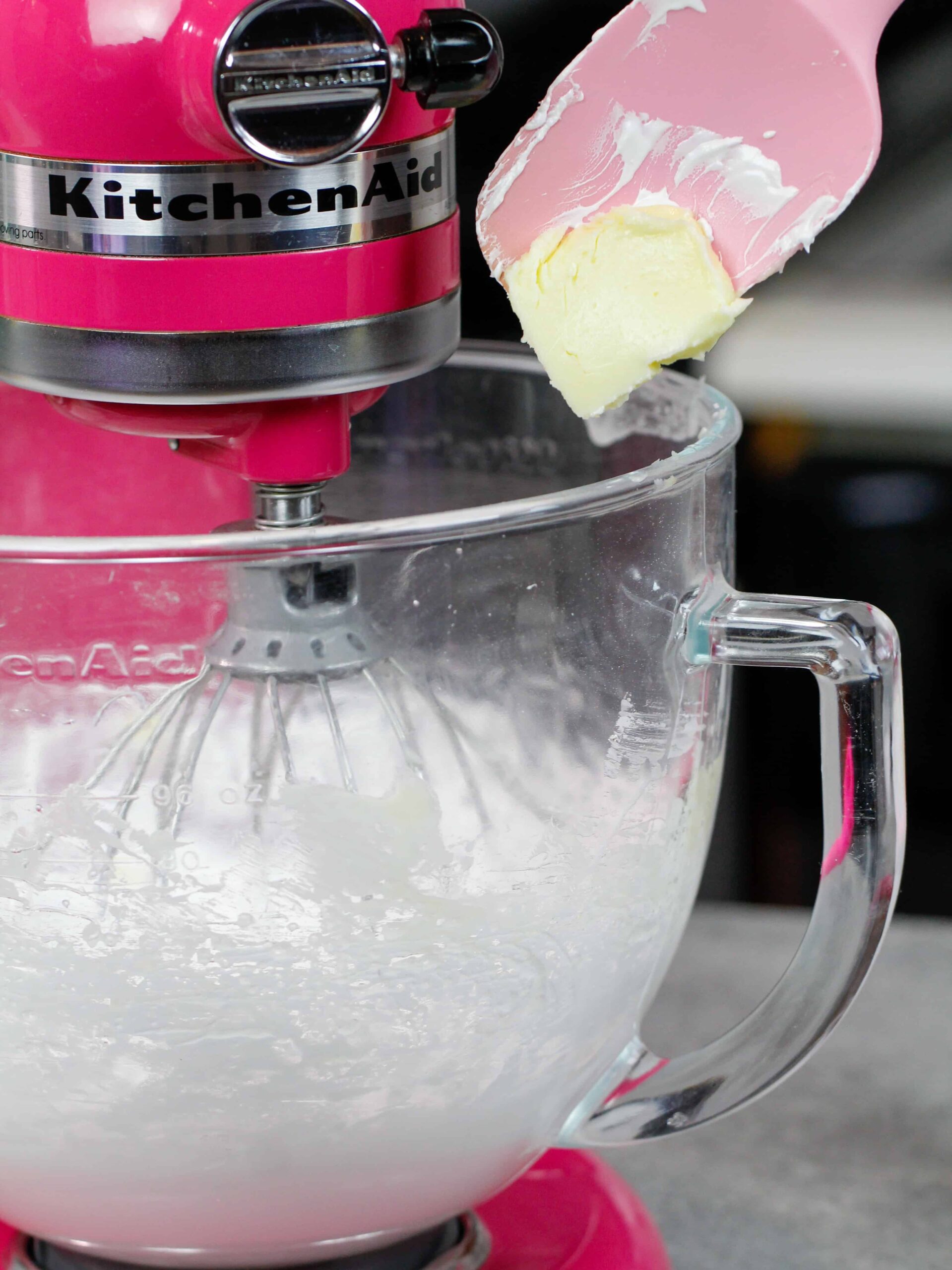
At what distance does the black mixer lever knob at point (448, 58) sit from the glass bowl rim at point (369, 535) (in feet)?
0.37

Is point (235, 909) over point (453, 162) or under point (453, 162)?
under

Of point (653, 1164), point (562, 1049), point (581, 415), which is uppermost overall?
point (581, 415)

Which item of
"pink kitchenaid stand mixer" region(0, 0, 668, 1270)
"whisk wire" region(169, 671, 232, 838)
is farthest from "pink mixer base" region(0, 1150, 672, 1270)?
"pink kitchenaid stand mixer" region(0, 0, 668, 1270)

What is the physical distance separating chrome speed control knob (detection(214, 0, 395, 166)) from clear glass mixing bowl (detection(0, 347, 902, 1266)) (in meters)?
0.10

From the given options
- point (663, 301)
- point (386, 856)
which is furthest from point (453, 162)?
point (386, 856)

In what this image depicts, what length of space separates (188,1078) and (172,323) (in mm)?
213

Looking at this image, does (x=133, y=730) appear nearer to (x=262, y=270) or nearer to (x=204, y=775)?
(x=204, y=775)

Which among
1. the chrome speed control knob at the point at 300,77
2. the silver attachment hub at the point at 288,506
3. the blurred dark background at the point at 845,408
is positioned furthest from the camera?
the blurred dark background at the point at 845,408

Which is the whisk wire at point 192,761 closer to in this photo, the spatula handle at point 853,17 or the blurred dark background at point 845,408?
the spatula handle at point 853,17

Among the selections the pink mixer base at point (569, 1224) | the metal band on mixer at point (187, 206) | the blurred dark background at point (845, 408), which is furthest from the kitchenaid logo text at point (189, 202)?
the blurred dark background at point (845, 408)

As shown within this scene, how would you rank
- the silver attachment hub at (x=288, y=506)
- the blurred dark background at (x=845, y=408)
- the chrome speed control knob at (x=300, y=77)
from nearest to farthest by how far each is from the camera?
the chrome speed control knob at (x=300, y=77)
the silver attachment hub at (x=288, y=506)
the blurred dark background at (x=845, y=408)

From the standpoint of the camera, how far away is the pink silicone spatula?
442mm

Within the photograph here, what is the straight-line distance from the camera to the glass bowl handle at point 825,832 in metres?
0.48

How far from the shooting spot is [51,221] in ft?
1.44
